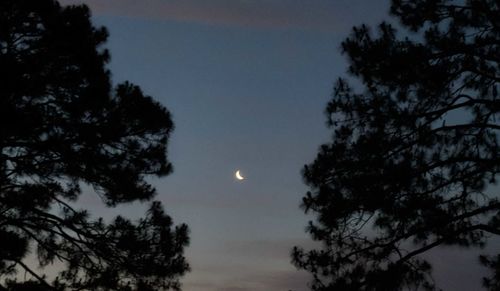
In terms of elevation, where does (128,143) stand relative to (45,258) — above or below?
A: above

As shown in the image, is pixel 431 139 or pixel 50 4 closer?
pixel 431 139

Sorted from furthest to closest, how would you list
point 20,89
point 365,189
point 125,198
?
point 125,198 → point 20,89 → point 365,189

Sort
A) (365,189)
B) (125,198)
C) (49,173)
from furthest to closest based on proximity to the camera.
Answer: (125,198)
(49,173)
(365,189)

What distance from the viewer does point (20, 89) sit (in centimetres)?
1015

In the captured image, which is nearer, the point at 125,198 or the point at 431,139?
the point at 431,139

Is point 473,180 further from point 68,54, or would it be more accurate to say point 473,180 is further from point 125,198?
point 68,54

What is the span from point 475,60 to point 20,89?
699 cm

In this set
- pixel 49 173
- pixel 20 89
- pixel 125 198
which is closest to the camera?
pixel 20 89

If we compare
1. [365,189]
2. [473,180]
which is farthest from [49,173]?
[473,180]

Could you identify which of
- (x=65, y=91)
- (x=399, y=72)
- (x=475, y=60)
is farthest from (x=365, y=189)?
(x=65, y=91)

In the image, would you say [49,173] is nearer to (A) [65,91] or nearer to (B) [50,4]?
(A) [65,91]

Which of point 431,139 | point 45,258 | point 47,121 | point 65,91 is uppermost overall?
point 65,91

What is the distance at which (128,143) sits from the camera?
11.9m

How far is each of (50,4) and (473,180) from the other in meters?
7.69
